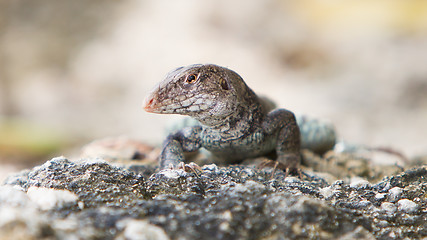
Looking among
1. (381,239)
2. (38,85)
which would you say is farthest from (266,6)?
(381,239)

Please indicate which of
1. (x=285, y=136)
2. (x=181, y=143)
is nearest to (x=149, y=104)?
(x=181, y=143)

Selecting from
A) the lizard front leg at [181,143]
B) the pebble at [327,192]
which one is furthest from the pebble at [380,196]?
the lizard front leg at [181,143]

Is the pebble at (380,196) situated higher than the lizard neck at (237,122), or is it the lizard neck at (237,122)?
the lizard neck at (237,122)

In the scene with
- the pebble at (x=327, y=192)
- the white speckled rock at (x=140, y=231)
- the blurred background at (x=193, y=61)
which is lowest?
the white speckled rock at (x=140, y=231)

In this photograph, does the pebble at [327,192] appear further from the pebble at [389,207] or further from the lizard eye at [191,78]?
the lizard eye at [191,78]

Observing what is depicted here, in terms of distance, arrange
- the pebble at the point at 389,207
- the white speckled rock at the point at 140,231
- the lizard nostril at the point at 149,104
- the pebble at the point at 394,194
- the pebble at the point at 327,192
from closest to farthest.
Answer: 1. the white speckled rock at the point at 140,231
2. the pebble at the point at 389,207
3. the pebble at the point at 394,194
4. the pebble at the point at 327,192
5. the lizard nostril at the point at 149,104

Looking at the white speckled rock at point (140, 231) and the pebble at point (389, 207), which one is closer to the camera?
the white speckled rock at point (140, 231)

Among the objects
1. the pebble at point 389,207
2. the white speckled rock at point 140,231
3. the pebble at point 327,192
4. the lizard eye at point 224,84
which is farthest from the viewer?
the lizard eye at point 224,84

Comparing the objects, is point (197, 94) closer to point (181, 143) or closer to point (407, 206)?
point (181, 143)
